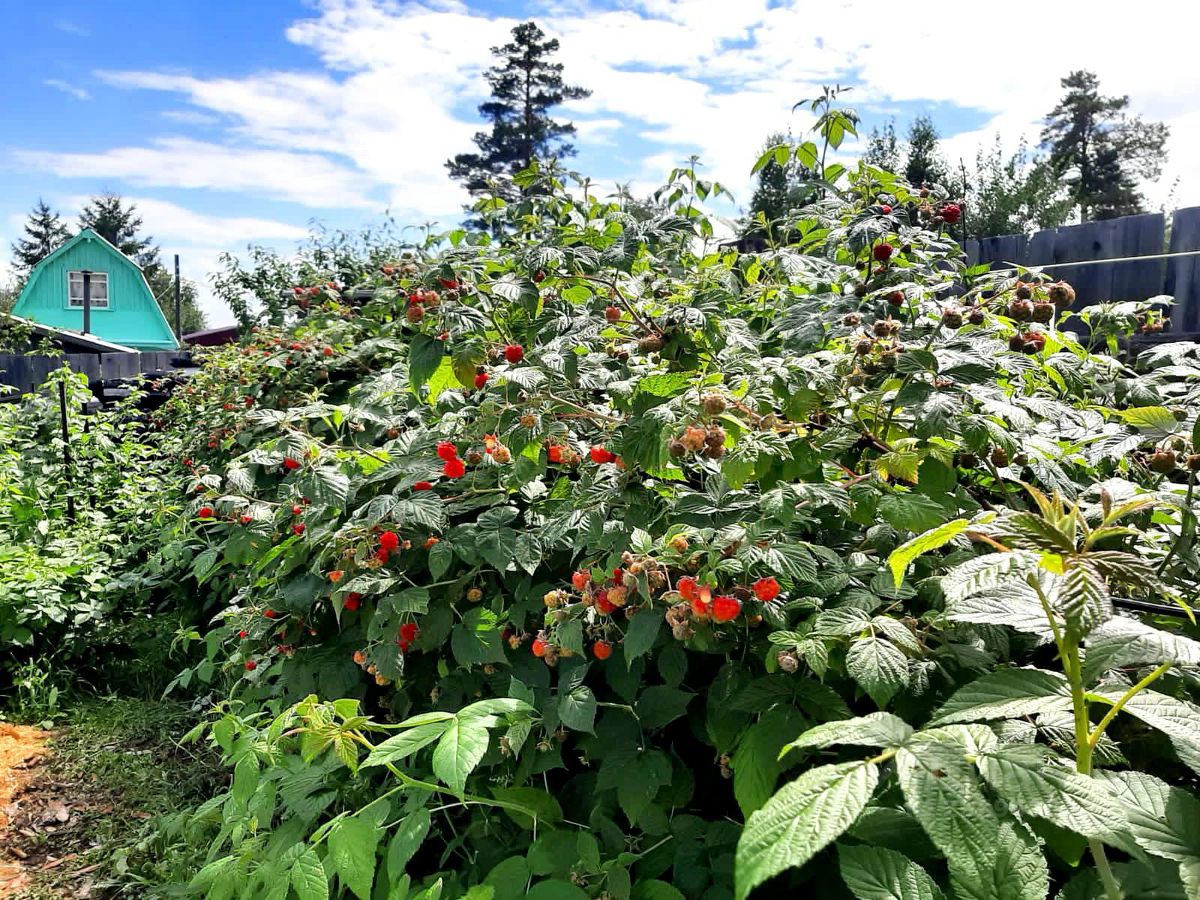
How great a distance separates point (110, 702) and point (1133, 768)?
161 inches

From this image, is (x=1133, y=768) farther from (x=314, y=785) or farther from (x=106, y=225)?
(x=106, y=225)

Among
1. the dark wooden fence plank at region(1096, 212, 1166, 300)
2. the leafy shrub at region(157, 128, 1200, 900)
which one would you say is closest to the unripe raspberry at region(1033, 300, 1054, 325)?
the leafy shrub at region(157, 128, 1200, 900)

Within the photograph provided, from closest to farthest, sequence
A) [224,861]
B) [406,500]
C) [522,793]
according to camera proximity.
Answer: [522,793] → [224,861] → [406,500]

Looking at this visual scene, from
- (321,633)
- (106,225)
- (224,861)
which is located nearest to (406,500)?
(321,633)

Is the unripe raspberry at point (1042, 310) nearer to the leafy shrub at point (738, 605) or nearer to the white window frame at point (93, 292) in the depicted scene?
the leafy shrub at point (738, 605)

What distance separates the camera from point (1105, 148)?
27.2 m

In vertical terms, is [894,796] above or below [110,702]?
above

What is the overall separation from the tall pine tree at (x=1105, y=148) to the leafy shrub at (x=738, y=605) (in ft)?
94.4

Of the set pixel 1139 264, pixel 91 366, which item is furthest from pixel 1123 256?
pixel 91 366

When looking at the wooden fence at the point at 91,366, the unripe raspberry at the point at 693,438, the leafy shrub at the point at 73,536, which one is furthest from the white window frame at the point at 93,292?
the unripe raspberry at the point at 693,438

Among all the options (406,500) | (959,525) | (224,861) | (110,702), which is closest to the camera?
(959,525)

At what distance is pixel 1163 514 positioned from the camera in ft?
4.42

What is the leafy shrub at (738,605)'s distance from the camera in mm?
777

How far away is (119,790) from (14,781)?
464mm
